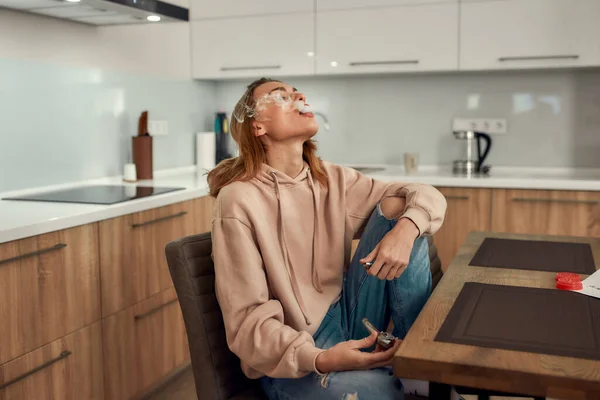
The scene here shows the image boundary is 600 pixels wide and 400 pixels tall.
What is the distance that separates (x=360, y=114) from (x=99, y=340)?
2088mm

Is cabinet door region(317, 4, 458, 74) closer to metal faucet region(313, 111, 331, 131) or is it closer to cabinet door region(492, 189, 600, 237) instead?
metal faucet region(313, 111, 331, 131)

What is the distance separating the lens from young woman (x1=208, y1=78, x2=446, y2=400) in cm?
138

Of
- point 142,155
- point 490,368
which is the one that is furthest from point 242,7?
point 490,368

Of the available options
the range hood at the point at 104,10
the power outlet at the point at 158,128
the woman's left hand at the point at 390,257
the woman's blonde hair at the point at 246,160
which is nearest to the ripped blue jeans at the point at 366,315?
the woman's left hand at the point at 390,257

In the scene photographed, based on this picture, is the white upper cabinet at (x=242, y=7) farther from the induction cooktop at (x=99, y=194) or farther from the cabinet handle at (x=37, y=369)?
the cabinet handle at (x=37, y=369)

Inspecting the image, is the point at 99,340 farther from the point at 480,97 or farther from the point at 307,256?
the point at 480,97

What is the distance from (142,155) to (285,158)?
1544mm

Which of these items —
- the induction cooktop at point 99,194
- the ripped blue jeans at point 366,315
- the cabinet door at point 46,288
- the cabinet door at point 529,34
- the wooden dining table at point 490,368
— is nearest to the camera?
the wooden dining table at point 490,368

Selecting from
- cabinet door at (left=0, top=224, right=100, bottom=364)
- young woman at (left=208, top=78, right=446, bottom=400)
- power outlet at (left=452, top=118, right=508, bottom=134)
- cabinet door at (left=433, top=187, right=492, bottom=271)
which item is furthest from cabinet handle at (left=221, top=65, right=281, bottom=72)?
young woman at (left=208, top=78, right=446, bottom=400)

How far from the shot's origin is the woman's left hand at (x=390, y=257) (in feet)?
4.81

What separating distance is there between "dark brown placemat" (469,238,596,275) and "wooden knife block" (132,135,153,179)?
1775 mm

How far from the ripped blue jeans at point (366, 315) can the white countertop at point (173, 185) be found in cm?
83

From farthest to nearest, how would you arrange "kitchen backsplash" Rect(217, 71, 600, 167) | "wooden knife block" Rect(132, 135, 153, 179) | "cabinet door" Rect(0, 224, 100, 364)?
"kitchen backsplash" Rect(217, 71, 600, 167) < "wooden knife block" Rect(132, 135, 153, 179) < "cabinet door" Rect(0, 224, 100, 364)

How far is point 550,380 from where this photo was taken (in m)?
0.98
